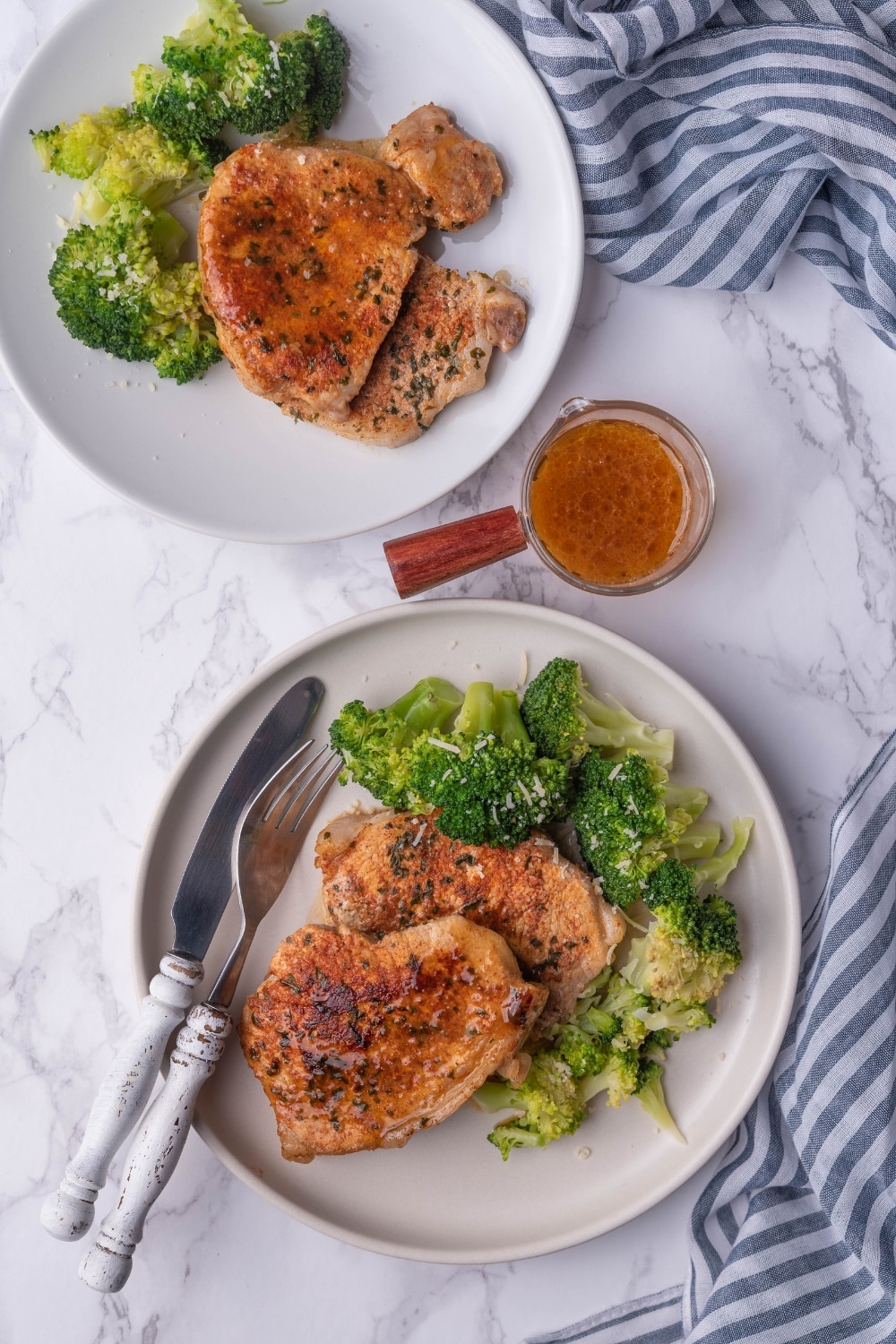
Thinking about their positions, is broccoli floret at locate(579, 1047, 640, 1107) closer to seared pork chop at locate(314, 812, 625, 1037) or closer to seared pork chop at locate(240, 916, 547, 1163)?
seared pork chop at locate(314, 812, 625, 1037)

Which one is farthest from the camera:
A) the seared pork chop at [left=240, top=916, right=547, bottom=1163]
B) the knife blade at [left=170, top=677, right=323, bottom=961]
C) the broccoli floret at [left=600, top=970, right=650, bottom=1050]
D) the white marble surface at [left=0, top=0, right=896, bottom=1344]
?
the white marble surface at [left=0, top=0, right=896, bottom=1344]

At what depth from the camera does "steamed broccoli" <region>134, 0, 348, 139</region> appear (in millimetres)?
3006

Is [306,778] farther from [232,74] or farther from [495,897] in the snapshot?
[232,74]

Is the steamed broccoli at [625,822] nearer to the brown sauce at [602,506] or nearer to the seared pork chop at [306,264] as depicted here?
the brown sauce at [602,506]

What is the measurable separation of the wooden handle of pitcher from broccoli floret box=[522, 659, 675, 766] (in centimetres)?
44

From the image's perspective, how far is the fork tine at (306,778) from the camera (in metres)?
3.34

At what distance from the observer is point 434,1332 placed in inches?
142

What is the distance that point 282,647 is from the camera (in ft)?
11.7

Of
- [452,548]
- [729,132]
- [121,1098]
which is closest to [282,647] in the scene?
[452,548]

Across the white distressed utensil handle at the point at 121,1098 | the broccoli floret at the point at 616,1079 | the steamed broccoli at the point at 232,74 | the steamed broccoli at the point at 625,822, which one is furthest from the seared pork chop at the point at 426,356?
the broccoli floret at the point at 616,1079

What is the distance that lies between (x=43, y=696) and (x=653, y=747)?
89.0 inches

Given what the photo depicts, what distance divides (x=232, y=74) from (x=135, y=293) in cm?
74

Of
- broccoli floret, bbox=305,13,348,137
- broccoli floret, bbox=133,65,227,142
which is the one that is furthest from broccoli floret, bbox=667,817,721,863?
broccoli floret, bbox=133,65,227,142

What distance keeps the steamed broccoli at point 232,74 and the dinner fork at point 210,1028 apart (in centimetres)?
208
